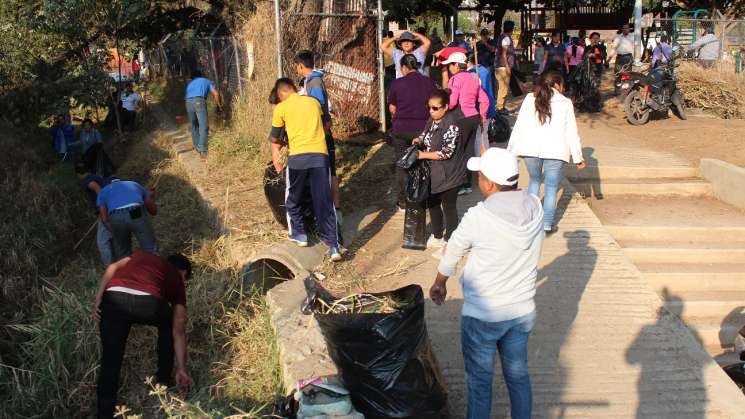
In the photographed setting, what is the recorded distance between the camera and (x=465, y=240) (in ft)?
12.4

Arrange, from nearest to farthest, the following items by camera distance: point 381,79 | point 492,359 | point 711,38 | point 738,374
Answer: point 492,359 → point 738,374 → point 381,79 → point 711,38

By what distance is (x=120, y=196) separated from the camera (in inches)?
290

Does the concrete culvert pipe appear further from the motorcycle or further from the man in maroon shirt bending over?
the motorcycle

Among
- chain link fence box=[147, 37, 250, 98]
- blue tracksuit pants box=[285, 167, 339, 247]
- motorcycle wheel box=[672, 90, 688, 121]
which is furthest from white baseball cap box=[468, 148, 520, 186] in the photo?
motorcycle wheel box=[672, 90, 688, 121]

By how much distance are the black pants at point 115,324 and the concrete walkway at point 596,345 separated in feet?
6.61

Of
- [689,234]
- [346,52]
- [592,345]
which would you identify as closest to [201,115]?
[346,52]

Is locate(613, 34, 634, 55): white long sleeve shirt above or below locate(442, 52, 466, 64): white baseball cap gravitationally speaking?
below

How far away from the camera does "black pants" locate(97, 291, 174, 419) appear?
4660 millimetres

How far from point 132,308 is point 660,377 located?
359 cm

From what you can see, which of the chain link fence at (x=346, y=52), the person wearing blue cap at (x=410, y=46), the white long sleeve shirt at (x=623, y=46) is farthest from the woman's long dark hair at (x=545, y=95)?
the white long sleeve shirt at (x=623, y=46)

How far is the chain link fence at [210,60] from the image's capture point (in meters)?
12.0

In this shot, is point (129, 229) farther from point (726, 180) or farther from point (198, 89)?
point (726, 180)

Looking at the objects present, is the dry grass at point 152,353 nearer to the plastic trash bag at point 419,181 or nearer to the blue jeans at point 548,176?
the plastic trash bag at point 419,181

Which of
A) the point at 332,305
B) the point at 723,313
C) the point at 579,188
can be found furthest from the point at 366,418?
the point at 579,188
